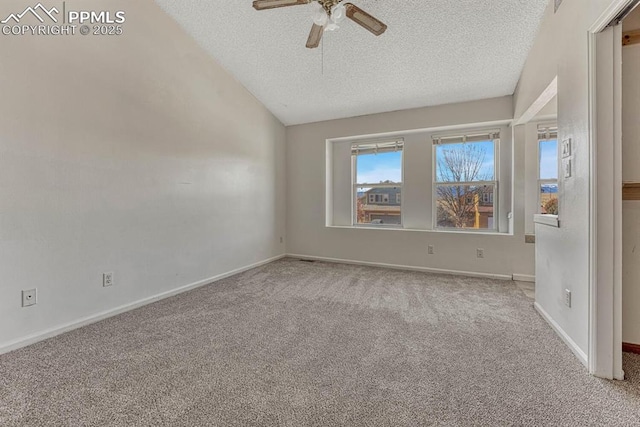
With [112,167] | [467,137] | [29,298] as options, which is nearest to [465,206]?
[467,137]

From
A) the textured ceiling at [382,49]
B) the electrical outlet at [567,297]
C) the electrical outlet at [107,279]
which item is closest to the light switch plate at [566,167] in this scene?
the electrical outlet at [567,297]

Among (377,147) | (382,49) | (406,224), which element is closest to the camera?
(382,49)

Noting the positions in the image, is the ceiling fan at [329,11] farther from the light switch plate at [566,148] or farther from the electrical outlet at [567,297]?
the electrical outlet at [567,297]

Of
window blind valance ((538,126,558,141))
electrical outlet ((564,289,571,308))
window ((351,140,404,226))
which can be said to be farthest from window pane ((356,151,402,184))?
electrical outlet ((564,289,571,308))

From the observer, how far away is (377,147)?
4676 millimetres

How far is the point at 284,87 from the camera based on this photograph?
3.97 metres

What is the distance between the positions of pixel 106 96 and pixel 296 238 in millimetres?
3400

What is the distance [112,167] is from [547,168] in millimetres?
5005

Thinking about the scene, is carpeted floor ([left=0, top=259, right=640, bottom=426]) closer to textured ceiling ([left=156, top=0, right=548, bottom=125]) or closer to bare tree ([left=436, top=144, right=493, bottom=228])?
bare tree ([left=436, top=144, right=493, bottom=228])

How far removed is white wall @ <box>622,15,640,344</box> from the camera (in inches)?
69.3

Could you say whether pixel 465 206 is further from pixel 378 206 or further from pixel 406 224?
pixel 378 206

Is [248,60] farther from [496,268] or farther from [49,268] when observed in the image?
[496,268]

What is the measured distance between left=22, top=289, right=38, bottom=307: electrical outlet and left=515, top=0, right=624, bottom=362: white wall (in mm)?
3845

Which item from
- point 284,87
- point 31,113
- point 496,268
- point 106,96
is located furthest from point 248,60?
point 496,268
